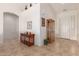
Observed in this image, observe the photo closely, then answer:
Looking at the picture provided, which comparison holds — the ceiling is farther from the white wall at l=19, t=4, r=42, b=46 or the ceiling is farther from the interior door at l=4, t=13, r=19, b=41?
the interior door at l=4, t=13, r=19, b=41

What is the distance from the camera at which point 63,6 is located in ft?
7.47

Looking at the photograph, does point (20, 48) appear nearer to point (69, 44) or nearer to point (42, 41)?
point (42, 41)

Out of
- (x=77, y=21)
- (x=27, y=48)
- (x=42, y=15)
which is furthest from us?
(x=42, y=15)

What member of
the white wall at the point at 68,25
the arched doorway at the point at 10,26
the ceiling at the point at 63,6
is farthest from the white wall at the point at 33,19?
the white wall at the point at 68,25

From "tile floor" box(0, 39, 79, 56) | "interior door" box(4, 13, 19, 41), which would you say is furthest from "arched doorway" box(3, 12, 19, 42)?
"tile floor" box(0, 39, 79, 56)

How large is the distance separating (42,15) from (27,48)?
0.86 meters

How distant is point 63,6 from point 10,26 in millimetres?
1130

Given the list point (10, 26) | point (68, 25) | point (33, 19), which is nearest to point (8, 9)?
point (10, 26)

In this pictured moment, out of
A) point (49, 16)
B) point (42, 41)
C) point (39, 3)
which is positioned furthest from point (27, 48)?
point (39, 3)

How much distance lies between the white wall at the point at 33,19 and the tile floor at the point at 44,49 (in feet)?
0.60

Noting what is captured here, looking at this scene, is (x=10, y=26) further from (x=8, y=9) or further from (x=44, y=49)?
(x=44, y=49)

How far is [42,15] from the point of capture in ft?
8.87

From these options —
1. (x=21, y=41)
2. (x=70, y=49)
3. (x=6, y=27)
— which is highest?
(x=6, y=27)

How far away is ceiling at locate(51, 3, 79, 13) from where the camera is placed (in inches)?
87.8
